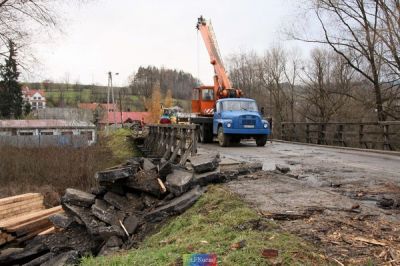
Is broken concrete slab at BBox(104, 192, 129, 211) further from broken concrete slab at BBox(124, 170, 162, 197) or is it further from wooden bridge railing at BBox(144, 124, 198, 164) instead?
wooden bridge railing at BBox(144, 124, 198, 164)

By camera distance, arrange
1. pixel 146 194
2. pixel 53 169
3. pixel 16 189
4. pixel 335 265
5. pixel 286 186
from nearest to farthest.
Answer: pixel 335 265, pixel 286 186, pixel 146 194, pixel 16 189, pixel 53 169

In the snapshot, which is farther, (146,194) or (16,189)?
(16,189)

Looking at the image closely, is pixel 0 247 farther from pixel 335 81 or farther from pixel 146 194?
pixel 335 81

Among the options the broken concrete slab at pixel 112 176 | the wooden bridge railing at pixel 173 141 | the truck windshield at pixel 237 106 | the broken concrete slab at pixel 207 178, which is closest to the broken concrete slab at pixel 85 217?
the broken concrete slab at pixel 112 176

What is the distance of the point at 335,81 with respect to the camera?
3900 centimetres

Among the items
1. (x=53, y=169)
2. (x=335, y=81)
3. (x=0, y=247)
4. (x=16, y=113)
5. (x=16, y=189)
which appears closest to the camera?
(x=0, y=247)

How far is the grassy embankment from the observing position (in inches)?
1013

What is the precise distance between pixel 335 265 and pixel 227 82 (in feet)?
64.4

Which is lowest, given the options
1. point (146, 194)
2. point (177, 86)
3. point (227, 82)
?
point (146, 194)

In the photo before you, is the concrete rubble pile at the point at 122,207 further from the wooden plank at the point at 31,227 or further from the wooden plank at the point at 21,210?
the wooden plank at the point at 21,210

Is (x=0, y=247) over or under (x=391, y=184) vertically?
under

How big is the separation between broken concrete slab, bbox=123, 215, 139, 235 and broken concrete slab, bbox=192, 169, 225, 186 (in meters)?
1.43

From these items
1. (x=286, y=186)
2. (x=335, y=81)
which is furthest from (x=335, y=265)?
(x=335, y=81)

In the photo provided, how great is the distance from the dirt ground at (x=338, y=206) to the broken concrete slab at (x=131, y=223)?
1.99 metres
